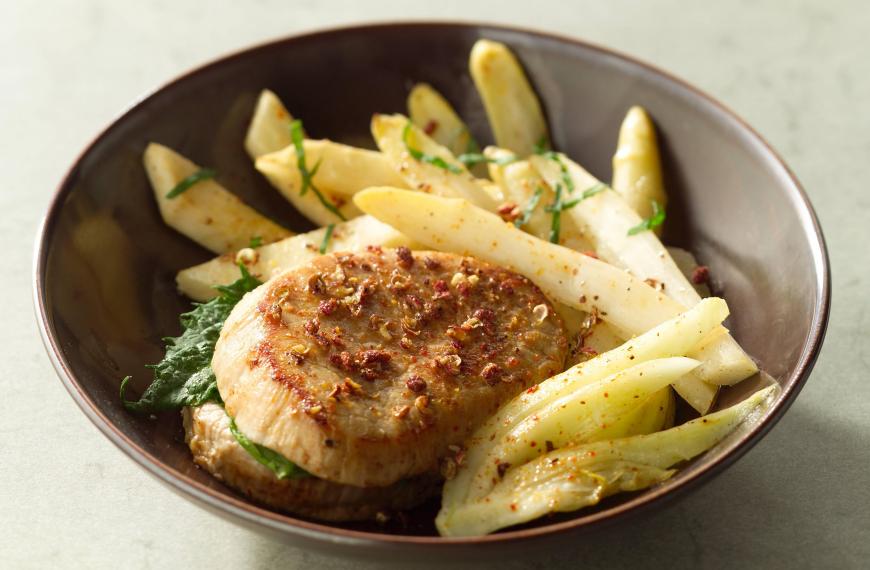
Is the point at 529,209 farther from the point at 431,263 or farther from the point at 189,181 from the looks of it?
the point at 189,181

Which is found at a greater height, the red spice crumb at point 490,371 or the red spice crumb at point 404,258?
the red spice crumb at point 404,258

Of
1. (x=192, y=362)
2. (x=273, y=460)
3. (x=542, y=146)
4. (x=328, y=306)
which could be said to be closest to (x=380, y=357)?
(x=328, y=306)

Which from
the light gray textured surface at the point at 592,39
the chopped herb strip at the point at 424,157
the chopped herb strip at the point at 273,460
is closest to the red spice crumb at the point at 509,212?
the chopped herb strip at the point at 424,157

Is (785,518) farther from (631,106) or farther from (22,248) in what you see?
(22,248)

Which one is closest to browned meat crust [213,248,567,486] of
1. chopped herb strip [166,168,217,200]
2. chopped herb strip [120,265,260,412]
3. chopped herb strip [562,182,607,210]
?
chopped herb strip [120,265,260,412]

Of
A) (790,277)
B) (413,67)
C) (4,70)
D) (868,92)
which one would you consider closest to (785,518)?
(790,277)

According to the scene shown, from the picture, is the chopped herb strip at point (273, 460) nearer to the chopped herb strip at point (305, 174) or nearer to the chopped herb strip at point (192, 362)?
the chopped herb strip at point (192, 362)
